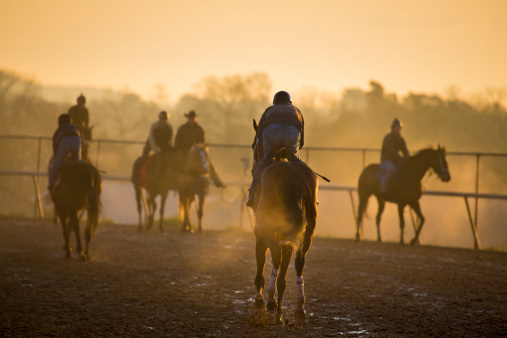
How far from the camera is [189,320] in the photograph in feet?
21.9

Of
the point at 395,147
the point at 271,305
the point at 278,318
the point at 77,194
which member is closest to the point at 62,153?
the point at 77,194

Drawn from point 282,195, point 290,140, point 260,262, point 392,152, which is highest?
point 392,152

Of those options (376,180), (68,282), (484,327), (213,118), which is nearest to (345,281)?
(484,327)

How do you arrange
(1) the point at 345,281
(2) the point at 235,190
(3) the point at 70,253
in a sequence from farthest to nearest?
1. (2) the point at 235,190
2. (3) the point at 70,253
3. (1) the point at 345,281

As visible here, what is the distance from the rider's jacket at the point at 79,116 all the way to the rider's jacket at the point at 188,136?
2.27m

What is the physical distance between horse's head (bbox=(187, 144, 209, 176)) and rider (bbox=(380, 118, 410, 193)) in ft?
14.4

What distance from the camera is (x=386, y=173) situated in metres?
15.1

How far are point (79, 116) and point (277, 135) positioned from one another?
918 cm

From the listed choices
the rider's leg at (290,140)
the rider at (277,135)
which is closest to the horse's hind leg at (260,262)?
the rider at (277,135)

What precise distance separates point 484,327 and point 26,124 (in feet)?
177

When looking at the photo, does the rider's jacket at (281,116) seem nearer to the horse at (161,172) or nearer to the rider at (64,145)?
the rider at (64,145)

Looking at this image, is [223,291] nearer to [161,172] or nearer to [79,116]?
[161,172]

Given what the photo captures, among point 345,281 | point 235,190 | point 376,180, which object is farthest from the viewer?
point 235,190

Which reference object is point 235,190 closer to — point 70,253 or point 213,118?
point 213,118
